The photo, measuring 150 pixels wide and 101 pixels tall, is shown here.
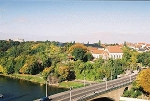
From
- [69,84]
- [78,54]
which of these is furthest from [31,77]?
[78,54]

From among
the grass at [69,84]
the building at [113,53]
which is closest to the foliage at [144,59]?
the building at [113,53]

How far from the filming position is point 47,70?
1981 centimetres

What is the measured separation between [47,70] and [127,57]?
7.36 m

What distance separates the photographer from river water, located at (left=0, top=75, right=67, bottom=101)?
1454 centimetres

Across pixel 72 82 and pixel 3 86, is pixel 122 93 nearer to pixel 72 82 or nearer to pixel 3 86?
pixel 72 82

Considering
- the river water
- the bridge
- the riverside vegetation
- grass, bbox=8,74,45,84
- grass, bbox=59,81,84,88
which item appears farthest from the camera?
grass, bbox=8,74,45,84

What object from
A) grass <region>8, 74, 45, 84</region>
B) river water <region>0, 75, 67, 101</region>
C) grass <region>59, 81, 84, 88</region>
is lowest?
river water <region>0, 75, 67, 101</region>

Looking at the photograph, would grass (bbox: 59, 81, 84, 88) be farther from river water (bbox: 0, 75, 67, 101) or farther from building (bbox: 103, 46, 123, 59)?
building (bbox: 103, 46, 123, 59)

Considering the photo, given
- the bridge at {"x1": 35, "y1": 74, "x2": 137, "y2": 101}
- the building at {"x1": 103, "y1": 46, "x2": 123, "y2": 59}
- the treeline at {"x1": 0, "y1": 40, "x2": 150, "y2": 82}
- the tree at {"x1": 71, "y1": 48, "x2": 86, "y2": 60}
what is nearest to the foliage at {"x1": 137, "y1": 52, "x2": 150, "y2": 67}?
the treeline at {"x1": 0, "y1": 40, "x2": 150, "y2": 82}

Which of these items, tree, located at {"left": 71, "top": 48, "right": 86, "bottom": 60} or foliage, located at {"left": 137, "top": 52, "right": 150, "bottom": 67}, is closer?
foliage, located at {"left": 137, "top": 52, "right": 150, "bottom": 67}

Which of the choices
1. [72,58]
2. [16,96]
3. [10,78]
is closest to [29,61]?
[10,78]

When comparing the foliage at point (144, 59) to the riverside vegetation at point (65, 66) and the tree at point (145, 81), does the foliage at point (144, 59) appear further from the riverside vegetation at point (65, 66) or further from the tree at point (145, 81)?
the tree at point (145, 81)

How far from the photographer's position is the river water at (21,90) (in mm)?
14535

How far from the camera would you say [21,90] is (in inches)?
648
